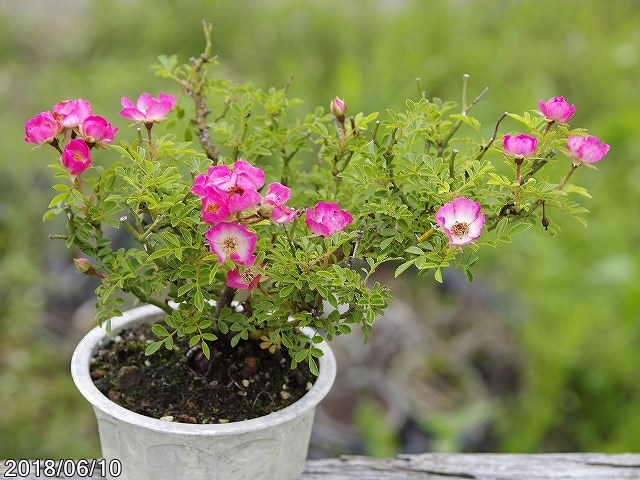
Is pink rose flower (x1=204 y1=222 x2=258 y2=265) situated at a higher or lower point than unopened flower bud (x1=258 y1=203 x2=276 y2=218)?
lower

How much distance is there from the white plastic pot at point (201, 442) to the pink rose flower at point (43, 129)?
0.37m

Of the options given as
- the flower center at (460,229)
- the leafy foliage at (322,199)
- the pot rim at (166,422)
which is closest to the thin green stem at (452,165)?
the leafy foliage at (322,199)

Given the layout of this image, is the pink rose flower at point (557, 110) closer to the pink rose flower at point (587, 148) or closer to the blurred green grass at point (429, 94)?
the pink rose flower at point (587, 148)

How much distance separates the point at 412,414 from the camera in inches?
93.1

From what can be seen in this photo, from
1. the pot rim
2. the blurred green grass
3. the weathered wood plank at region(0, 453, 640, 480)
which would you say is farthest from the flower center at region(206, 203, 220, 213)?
the blurred green grass

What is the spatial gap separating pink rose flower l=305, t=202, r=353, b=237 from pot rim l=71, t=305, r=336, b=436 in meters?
0.28

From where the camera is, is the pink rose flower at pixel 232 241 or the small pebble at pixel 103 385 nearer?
the pink rose flower at pixel 232 241

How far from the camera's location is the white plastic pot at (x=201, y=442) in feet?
3.54

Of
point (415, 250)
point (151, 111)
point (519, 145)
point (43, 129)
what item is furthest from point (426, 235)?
point (43, 129)

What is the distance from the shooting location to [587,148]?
1022mm

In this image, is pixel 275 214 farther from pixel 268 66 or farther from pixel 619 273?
pixel 268 66

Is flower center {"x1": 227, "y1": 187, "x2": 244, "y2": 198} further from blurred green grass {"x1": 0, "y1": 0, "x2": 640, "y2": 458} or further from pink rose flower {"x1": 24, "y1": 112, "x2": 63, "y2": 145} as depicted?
blurred green grass {"x1": 0, "y1": 0, "x2": 640, "y2": 458}

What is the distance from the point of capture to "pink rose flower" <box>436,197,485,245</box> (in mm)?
962

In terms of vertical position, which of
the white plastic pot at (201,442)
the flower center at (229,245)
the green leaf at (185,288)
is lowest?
the white plastic pot at (201,442)
